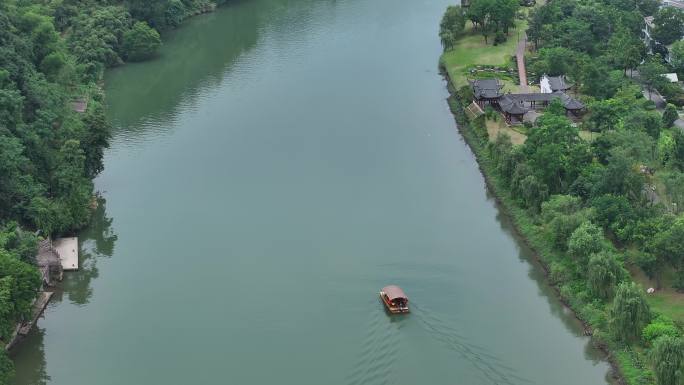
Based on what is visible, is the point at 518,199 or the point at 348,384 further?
the point at 518,199

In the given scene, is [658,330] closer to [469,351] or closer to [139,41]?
[469,351]

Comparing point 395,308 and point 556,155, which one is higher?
point 556,155

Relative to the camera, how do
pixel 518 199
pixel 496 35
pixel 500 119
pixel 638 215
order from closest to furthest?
pixel 638 215 < pixel 518 199 < pixel 500 119 < pixel 496 35

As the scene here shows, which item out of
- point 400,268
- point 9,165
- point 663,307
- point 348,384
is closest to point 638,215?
point 663,307

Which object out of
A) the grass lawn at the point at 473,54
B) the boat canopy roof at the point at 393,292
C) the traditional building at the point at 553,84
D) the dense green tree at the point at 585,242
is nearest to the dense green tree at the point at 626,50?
the traditional building at the point at 553,84

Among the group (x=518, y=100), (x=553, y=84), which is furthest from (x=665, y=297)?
(x=553, y=84)

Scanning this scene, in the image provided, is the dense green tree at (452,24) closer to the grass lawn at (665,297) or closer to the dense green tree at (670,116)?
the dense green tree at (670,116)

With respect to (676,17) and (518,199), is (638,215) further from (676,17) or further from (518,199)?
(676,17)
